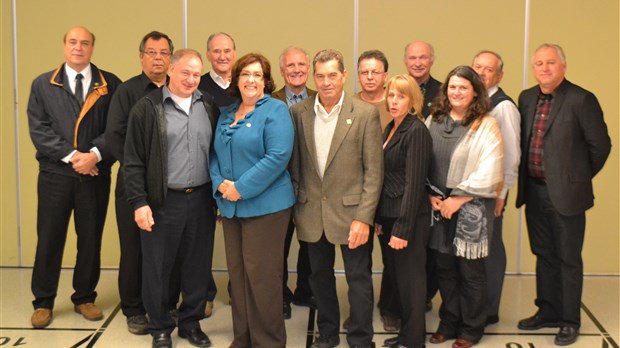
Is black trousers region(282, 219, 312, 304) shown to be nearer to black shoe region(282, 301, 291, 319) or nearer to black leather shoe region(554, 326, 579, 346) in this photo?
black shoe region(282, 301, 291, 319)

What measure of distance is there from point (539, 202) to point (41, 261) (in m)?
3.14

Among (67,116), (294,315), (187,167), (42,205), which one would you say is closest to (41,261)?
(42,205)

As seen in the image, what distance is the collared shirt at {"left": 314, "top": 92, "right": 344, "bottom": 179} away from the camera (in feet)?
13.7

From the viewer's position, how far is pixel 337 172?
163 inches

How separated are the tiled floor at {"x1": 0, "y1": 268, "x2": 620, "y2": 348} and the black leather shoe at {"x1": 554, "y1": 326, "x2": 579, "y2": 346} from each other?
→ 0.15 feet

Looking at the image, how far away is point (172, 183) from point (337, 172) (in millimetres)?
922

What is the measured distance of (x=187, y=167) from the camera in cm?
428

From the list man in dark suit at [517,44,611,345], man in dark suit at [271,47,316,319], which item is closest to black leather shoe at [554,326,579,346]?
man in dark suit at [517,44,611,345]

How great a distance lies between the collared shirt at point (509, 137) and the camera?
4.53m

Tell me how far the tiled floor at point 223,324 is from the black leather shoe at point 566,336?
0.05 metres

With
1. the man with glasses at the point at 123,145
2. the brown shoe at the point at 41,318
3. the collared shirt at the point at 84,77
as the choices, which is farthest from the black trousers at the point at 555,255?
the brown shoe at the point at 41,318

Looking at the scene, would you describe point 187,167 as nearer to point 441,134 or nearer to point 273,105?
point 273,105

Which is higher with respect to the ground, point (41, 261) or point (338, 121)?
point (338, 121)

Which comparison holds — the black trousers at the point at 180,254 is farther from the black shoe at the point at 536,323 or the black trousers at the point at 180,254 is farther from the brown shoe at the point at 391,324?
the black shoe at the point at 536,323
